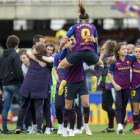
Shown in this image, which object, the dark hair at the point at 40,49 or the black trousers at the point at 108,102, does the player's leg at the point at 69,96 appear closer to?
the dark hair at the point at 40,49

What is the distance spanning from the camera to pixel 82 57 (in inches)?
448

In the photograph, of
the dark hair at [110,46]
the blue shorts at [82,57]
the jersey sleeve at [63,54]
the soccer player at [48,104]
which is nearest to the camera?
the blue shorts at [82,57]

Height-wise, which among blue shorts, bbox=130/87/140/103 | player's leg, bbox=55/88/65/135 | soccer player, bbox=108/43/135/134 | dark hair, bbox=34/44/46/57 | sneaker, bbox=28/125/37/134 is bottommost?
sneaker, bbox=28/125/37/134

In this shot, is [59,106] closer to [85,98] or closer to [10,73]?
[85,98]

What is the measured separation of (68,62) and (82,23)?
76 centimetres

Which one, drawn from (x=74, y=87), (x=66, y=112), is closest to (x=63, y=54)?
(x=74, y=87)

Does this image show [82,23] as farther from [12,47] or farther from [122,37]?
[122,37]

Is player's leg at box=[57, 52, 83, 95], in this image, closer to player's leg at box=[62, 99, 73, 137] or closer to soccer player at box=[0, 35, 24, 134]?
player's leg at box=[62, 99, 73, 137]

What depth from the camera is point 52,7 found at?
3028cm

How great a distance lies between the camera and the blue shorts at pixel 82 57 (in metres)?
11.4

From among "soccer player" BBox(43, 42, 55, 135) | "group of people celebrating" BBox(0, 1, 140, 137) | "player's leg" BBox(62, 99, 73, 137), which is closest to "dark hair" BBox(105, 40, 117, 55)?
"group of people celebrating" BBox(0, 1, 140, 137)

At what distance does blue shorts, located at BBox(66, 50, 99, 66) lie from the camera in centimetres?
1136

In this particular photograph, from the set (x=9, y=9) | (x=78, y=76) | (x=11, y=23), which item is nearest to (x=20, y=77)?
(x=78, y=76)

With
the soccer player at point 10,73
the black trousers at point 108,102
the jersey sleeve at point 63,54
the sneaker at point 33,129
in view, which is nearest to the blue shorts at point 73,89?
the jersey sleeve at point 63,54
